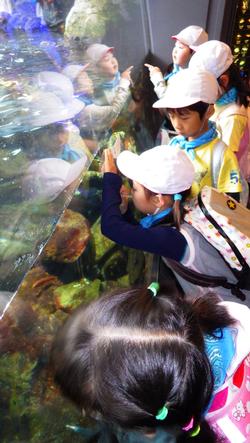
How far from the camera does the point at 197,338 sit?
82cm

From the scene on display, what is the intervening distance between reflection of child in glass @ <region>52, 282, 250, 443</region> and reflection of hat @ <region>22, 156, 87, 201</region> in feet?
1.56

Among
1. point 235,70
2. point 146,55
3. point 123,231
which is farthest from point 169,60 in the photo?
point 123,231

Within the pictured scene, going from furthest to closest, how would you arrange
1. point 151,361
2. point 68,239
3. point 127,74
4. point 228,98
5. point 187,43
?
point 187,43 < point 127,74 < point 228,98 < point 68,239 < point 151,361

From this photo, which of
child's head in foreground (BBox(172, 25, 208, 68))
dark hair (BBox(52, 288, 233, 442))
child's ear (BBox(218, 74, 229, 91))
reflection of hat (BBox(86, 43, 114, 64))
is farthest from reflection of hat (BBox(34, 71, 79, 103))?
child's head in foreground (BBox(172, 25, 208, 68))

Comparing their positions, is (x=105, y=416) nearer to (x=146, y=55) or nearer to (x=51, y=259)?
(x=51, y=259)

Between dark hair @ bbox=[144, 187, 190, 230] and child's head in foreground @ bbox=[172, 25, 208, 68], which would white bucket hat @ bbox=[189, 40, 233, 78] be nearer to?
child's head in foreground @ bbox=[172, 25, 208, 68]

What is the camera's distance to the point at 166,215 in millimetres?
1409

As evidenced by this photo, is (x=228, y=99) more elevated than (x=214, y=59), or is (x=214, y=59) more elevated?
(x=214, y=59)

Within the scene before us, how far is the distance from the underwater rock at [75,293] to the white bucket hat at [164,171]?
470 mm

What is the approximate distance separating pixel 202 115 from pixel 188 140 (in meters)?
0.15

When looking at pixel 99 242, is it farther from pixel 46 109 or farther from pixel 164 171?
pixel 46 109

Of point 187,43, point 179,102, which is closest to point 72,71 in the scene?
point 179,102

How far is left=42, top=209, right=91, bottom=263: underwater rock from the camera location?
1079 millimetres

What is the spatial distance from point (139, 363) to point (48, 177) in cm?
77
